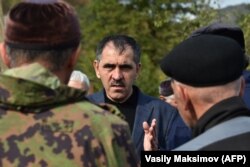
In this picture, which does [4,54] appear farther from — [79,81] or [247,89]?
[79,81]

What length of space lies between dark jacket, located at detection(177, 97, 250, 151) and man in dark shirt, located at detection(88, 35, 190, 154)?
1.96 m

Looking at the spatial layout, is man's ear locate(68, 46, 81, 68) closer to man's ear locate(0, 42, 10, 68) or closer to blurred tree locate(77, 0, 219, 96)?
man's ear locate(0, 42, 10, 68)

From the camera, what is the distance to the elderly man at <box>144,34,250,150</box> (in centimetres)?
275

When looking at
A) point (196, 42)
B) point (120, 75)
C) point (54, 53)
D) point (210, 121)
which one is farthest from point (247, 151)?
point (120, 75)

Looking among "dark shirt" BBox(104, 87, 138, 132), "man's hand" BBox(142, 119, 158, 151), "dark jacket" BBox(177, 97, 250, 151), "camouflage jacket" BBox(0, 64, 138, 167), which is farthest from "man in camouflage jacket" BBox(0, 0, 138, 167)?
"dark shirt" BBox(104, 87, 138, 132)

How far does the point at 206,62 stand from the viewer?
282 cm

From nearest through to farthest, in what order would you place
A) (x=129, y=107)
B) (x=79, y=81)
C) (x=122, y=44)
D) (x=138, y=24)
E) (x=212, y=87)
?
(x=212, y=87)
(x=129, y=107)
(x=122, y=44)
(x=79, y=81)
(x=138, y=24)

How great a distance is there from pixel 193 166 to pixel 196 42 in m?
0.50

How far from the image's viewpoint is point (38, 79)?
2689mm

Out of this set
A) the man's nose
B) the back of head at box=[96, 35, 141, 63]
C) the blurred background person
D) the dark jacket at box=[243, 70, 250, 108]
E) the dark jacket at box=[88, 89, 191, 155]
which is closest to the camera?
the dark jacket at box=[243, 70, 250, 108]

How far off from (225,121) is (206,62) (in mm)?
237

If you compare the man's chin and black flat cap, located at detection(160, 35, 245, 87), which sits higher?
black flat cap, located at detection(160, 35, 245, 87)

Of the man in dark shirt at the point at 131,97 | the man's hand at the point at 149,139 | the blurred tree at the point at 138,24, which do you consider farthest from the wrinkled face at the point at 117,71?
the blurred tree at the point at 138,24

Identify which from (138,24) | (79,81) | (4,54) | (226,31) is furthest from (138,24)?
(4,54)
